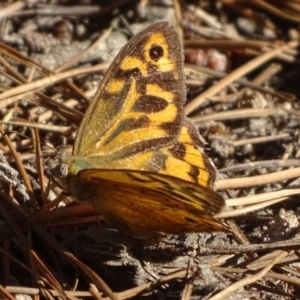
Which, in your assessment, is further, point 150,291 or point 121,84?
point 121,84

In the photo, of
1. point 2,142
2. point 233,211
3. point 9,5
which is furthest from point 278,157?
point 9,5

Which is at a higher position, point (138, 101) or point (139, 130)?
point (138, 101)

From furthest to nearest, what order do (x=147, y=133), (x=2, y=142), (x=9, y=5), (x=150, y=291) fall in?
(x=9, y=5) → (x=2, y=142) → (x=147, y=133) → (x=150, y=291)

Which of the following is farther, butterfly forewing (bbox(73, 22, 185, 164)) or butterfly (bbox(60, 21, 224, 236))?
butterfly forewing (bbox(73, 22, 185, 164))

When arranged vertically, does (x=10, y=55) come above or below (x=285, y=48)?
below

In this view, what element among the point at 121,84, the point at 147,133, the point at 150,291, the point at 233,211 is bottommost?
the point at 150,291

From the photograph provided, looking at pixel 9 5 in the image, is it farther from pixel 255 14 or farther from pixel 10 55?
pixel 255 14

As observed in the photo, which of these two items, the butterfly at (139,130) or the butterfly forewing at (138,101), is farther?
the butterfly forewing at (138,101)

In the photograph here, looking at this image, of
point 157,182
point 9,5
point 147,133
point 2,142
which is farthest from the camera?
point 9,5
